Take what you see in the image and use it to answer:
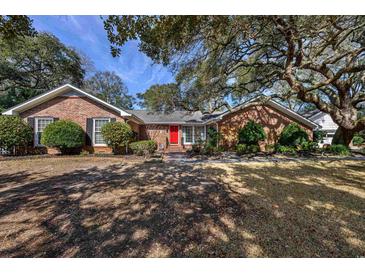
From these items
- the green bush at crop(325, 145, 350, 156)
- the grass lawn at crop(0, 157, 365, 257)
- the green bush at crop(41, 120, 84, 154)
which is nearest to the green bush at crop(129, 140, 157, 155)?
the green bush at crop(41, 120, 84, 154)

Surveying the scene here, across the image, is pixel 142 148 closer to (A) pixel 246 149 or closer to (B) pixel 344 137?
(A) pixel 246 149

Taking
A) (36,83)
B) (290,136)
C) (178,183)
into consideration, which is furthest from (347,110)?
(36,83)

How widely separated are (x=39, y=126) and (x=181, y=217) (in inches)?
515

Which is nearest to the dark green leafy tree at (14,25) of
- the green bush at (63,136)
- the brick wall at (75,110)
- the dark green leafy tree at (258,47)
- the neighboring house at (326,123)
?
the dark green leafy tree at (258,47)

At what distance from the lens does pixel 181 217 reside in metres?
3.52

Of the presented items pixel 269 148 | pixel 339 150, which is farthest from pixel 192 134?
pixel 339 150

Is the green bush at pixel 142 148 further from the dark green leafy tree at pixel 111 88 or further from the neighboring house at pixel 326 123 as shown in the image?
the dark green leafy tree at pixel 111 88

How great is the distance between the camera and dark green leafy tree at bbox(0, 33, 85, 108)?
783 inches

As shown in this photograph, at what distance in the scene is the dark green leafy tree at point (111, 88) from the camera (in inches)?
1553

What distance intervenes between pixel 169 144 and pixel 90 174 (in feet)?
33.9

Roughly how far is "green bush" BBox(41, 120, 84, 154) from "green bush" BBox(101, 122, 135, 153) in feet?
5.32

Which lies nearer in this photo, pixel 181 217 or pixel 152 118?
pixel 181 217

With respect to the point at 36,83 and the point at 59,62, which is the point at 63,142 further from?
the point at 36,83

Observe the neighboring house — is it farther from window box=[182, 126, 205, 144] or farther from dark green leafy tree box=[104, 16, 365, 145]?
window box=[182, 126, 205, 144]
